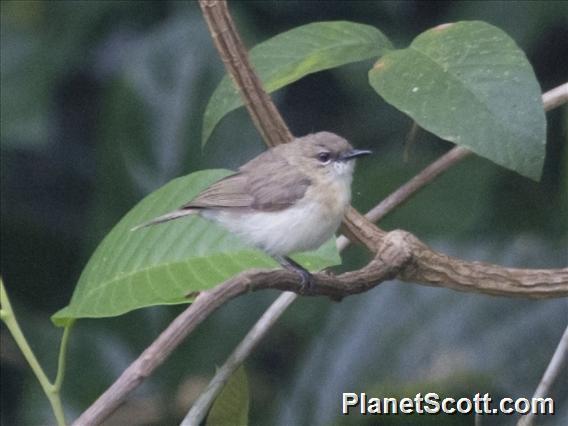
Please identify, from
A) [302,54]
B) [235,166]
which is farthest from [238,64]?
[235,166]

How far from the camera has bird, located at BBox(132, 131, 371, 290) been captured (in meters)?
1.98

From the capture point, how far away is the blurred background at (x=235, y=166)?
97.0 inches

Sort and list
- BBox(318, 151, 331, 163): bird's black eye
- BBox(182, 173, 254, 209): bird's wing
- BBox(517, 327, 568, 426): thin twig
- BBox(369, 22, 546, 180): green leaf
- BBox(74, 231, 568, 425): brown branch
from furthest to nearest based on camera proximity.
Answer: BBox(318, 151, 331, 163): bird's black eye, BBox(182, 173, 254, 209): bird's wing, BBox(517, 327, 568, 426): thin twig, BBox(369, 22, 546, 180): green leaf, BBox(74, 231, 568, 425): brown branch

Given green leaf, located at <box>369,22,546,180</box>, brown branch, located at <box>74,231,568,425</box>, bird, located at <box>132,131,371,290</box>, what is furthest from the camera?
bird, located at <box>132,131,371,290</box>

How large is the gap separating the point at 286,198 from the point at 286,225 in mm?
114

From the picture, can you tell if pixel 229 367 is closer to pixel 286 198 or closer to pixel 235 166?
pixel 286 198

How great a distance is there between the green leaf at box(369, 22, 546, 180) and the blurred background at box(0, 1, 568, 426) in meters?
0.66

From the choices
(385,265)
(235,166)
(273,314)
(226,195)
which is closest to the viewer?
→ (385,265)

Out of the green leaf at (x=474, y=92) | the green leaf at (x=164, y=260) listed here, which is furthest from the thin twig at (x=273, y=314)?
the green leaf at (x=474, y=92)

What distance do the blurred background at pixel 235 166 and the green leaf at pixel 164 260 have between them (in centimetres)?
55

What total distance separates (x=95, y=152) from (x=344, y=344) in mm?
903

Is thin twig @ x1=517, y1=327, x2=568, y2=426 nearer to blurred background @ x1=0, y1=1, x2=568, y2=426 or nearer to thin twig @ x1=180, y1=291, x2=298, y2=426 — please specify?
blurred background @ x1=0, y1=1, x2=568, y2=426

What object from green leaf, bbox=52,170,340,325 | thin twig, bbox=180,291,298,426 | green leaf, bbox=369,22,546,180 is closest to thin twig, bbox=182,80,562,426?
thin twig, bbox=180,291,298,426

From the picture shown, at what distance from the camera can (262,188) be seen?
217 centimetres
